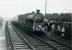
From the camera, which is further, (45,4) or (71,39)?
(45,4)

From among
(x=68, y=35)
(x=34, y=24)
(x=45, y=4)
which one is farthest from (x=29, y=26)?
(x=45, y=4)

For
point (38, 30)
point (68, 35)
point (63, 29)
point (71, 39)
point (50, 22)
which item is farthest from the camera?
point (50, 22)

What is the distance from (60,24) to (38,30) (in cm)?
221

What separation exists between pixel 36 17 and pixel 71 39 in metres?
5.33

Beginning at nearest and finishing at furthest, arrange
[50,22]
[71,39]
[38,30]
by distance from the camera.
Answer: [71,39]
[38,30]
[50,22]

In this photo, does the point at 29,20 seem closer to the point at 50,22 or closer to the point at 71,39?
the point at 50,22

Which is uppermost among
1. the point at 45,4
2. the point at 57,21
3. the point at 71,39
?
the point at 45,4

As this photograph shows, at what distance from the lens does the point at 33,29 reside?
739 inches

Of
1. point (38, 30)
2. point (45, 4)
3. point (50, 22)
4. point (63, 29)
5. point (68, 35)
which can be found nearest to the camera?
point (68, 35)

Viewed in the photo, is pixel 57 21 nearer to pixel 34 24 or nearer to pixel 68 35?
pixel 34 24

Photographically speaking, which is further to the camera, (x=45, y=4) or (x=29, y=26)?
(x=45, y=4)

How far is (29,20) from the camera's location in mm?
20250

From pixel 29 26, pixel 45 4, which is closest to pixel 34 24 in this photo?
pixel 29 26

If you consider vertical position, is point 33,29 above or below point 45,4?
below
